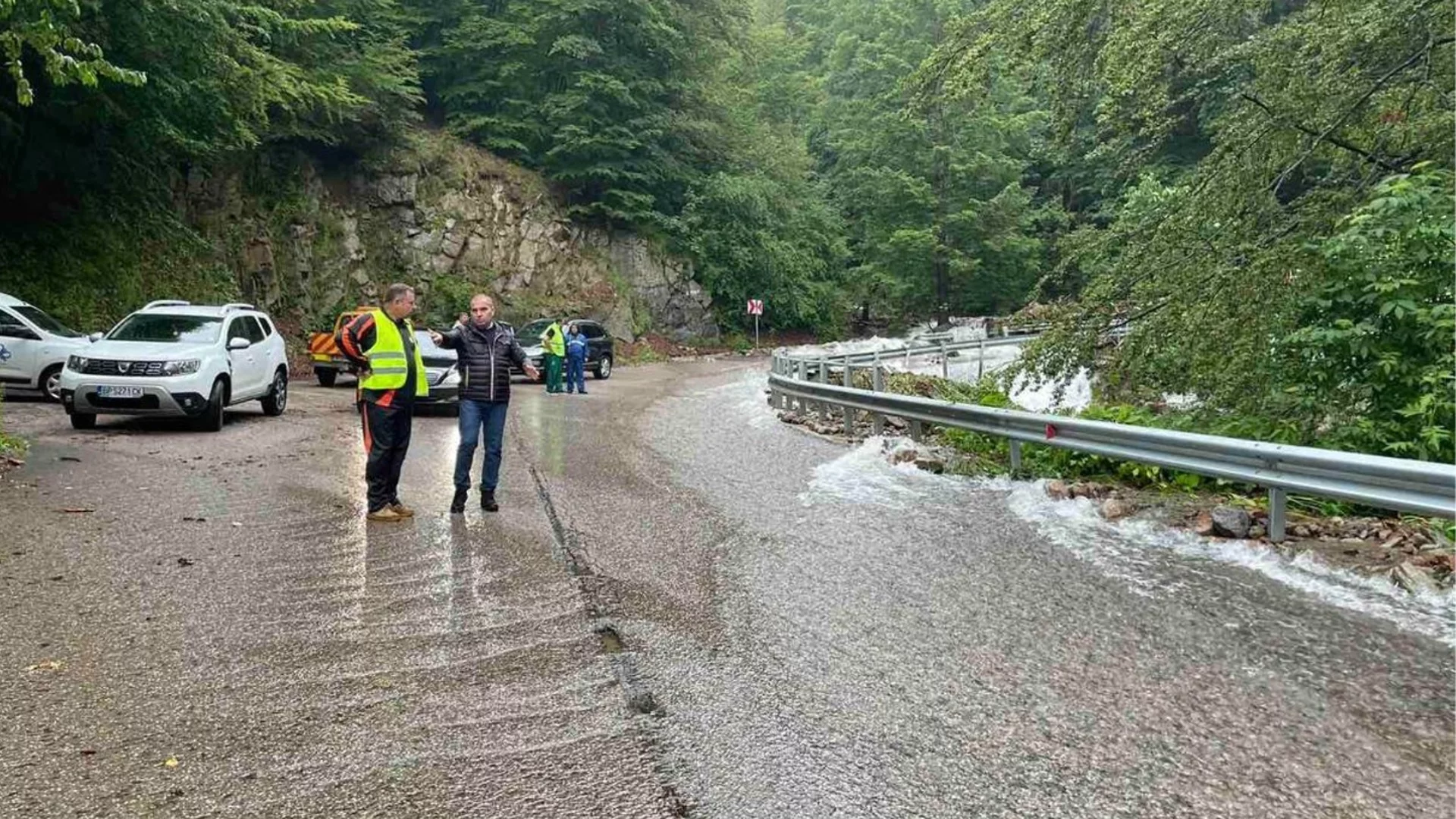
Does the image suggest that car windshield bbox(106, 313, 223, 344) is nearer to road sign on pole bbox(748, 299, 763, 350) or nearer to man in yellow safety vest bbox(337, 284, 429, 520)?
man in yellow safety vest bbox(337, 284, 429, 520)

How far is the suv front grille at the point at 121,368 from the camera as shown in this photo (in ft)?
40.9

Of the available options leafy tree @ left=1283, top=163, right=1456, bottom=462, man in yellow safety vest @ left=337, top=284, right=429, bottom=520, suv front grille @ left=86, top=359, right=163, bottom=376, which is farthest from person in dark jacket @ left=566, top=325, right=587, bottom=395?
leafy tree @ left=1283, top=163, right=1456, bottom=462

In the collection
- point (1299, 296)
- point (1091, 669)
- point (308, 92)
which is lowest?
point (1091, 669)

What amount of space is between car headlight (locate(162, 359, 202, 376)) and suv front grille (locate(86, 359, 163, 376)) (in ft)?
0.25

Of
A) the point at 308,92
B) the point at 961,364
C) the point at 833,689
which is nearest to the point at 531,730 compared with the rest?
the point at 833,689

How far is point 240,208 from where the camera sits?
28.9 meters

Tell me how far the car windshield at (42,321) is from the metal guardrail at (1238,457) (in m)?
13.6

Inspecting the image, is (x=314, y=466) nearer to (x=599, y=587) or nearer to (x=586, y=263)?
(x=599, y=587)

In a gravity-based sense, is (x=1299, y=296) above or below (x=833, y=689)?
above

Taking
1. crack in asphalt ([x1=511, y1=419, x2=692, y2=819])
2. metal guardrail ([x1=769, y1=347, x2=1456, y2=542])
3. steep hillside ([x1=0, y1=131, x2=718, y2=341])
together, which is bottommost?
crack in asphalt ([x1=511, y1=419, x2=692, y2=819])

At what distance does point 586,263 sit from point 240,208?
13278 millimetres

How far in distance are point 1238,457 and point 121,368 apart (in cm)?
1248

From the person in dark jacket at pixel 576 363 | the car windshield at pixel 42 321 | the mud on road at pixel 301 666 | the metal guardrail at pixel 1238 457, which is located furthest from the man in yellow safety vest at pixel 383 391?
the person in dark jacket at pixel 576 363

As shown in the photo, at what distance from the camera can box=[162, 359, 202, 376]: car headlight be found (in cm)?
1255
